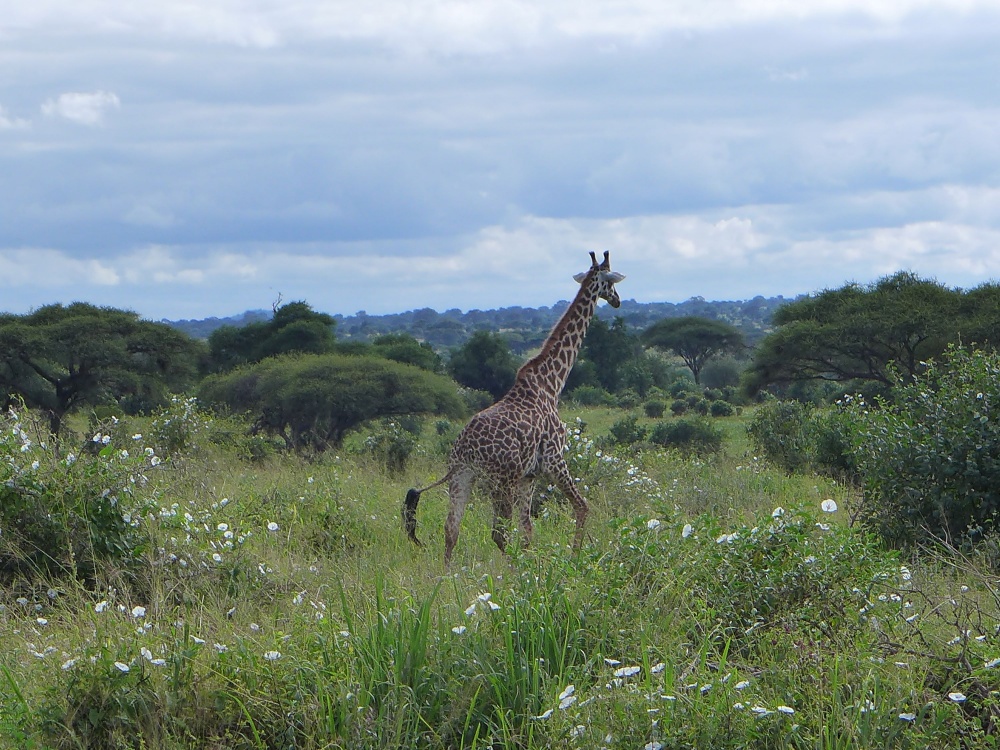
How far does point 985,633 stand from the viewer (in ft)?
12.6

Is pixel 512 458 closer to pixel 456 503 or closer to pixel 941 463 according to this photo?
pixel 456 503

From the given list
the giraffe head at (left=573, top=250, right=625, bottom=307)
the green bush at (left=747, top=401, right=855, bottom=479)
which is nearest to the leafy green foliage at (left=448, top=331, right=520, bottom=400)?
the green bush at (left=747, top=401, right=855, bottom=479)

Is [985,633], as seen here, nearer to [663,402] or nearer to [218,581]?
[218,581]

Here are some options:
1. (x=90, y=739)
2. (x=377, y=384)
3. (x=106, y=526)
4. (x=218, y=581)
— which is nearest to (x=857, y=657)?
(x=90, y=739)

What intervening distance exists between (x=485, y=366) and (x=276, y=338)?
6887 millimetres

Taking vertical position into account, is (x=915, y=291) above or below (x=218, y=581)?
above

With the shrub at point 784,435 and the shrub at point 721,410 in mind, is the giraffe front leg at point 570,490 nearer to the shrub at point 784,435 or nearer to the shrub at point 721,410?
the shrub at point 784,435

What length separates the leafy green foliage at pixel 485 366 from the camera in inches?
1318

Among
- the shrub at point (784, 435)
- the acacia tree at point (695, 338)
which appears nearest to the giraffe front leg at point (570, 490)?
the shrub at point (784, 435)

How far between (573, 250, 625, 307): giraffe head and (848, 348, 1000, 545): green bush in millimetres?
2063

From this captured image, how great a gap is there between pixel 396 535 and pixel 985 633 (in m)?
4.58

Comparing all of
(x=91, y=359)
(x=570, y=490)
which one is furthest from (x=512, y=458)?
(x=91, y=359)

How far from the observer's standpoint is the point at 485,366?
33719 mm

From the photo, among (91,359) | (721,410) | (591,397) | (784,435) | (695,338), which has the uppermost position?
(91,359)
